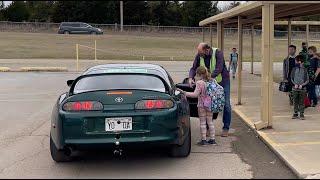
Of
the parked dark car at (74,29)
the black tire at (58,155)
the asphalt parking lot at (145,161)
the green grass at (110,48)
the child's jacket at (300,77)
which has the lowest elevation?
the asphalt parking lot at (145,161)

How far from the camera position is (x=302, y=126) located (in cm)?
989

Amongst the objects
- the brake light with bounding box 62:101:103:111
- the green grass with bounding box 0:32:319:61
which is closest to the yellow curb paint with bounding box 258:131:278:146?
the brake light with bounding box 62:101:103:111

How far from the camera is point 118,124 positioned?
6715 mm

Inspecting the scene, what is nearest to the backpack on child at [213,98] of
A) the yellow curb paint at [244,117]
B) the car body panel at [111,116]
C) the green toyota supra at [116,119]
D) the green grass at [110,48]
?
the green toyota supra at [116,119]

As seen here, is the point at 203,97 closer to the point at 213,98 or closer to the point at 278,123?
the point at 213,98

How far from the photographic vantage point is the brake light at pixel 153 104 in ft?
22.4

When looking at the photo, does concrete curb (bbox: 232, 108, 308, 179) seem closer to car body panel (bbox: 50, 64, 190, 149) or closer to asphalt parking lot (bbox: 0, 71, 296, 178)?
asphalt parking lot (bbox: 0, 71, 296, 178)

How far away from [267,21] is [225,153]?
9.22 feet

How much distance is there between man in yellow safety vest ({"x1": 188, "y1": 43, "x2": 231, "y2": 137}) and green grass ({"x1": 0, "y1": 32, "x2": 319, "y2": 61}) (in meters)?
29.1

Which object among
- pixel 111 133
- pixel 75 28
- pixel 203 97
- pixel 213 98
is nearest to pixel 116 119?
pixel 111 133

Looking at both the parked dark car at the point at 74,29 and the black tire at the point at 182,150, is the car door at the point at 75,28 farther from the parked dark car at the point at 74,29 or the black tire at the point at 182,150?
the black tire at the point at 182,150

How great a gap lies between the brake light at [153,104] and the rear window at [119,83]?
341 mm

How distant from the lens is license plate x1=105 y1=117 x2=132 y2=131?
6711 mm

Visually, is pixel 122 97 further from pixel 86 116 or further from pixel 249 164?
pixel 249 164
